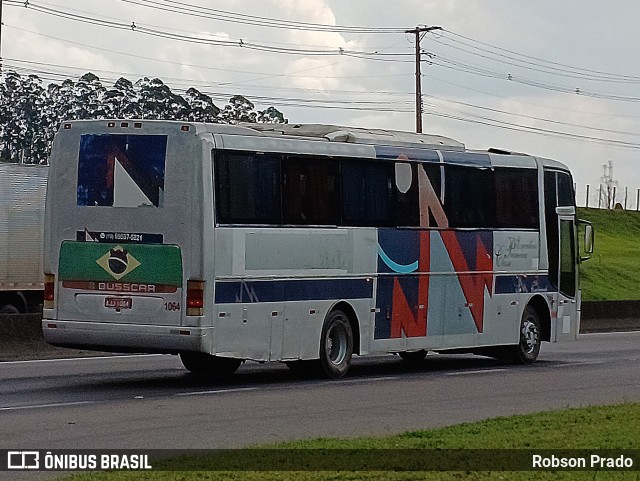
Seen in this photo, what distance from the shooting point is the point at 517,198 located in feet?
77.5

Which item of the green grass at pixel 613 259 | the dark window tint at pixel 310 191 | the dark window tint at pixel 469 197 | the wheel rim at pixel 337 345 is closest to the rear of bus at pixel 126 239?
the dark window tint at pixel 310 191

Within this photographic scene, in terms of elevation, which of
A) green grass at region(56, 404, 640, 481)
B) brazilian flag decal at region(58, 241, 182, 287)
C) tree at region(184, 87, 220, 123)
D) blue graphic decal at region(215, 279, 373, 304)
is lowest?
green grass at region(56, 404, 640, 481)

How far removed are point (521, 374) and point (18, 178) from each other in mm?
12643

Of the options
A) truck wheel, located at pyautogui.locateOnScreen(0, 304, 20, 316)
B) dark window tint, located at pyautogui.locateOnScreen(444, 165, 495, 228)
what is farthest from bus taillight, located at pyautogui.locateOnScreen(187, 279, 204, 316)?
truck wheel, located at pyautogui.locateOnScreen(0, 304, 20, 316)

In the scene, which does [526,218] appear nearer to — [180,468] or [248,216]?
[248,216]

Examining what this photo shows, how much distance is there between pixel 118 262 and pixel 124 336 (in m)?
0.94

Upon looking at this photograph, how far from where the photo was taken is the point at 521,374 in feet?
71.2

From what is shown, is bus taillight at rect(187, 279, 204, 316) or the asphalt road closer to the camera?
the asphalt road

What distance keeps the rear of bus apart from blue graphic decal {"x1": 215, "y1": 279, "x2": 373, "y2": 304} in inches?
23.8

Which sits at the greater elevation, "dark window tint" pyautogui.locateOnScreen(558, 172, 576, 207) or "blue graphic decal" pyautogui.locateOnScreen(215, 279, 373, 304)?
"dark window tint" pyautogui.locateOnScreen(558, 172, 576, 207)

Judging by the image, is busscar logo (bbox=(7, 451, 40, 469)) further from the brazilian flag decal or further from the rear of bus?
the brazilian flag decal

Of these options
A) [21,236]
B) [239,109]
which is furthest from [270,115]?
[21,236]

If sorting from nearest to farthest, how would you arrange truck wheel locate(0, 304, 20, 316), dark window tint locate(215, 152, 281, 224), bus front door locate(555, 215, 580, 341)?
dark window tint locate(215, 152, 281, 224) → bus front door locate(555, 215, 580, 341) → truck wheel locate(0, 304, 20, 316)

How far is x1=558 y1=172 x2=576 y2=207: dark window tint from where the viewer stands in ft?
81.7
